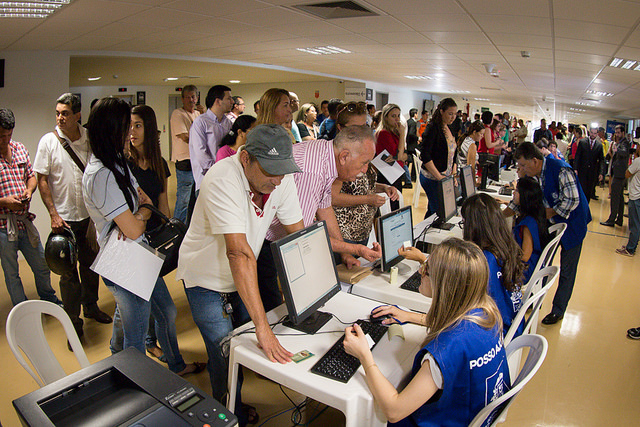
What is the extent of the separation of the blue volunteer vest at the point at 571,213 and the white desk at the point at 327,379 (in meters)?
2.03

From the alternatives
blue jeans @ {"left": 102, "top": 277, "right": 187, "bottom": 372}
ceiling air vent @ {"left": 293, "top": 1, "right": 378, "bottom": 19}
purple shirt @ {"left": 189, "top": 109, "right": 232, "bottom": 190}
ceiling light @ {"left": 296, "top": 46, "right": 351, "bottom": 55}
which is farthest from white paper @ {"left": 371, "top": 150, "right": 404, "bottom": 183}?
ceiling light @ {"left": 296, "top": 46, "right": 351, "bottom": 55}

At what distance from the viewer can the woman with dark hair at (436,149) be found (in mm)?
4305

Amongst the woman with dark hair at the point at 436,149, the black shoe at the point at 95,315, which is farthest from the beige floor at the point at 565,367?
the woman with dark hair at the point at 436,149

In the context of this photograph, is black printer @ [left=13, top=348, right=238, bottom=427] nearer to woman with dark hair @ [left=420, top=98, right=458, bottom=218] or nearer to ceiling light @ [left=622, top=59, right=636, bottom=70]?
Result: woman with dark hair @ [left=420, top=98, right=458, bottom=218]

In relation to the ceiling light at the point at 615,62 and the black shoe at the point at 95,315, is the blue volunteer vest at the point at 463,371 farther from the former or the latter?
the ceiling light at the point at 615,62

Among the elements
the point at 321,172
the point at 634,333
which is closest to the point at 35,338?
the point at 321,172

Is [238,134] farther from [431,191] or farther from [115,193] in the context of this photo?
[431,191]

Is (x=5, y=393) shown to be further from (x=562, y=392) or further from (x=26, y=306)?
(x=562, y=392)

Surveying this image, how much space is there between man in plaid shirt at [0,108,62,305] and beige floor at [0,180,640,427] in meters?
0.38

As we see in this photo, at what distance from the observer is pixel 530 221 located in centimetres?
288

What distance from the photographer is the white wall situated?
4590 millimetres

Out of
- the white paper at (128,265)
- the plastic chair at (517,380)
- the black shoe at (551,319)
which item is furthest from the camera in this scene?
the black shoe at (551,319)

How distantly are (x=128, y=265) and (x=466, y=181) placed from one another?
3348 mm

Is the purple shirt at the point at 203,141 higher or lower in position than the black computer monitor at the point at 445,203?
higher
